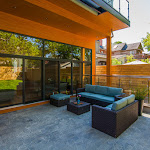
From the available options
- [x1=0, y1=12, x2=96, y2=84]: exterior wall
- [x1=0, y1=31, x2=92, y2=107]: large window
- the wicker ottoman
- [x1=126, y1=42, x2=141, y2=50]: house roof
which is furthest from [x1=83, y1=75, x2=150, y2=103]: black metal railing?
[x1=126, y1=42, x2=141, y2=50]: house roof

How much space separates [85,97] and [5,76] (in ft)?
11.3

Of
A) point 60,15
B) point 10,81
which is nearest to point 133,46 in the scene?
point 60,15

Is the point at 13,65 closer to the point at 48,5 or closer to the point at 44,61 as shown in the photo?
the point at 44,61

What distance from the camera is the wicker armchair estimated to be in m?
2.54

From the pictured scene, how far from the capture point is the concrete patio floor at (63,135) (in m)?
2.27

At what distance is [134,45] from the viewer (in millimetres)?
24531

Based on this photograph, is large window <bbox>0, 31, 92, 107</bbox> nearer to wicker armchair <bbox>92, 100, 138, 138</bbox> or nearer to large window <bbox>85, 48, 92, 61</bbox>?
large window <bbox>85, 48, 92, 61</bbox>

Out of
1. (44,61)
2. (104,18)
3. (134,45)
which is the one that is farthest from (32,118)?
(134,45)

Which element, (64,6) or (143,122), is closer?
(143,122)

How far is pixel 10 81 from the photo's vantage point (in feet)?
14.5

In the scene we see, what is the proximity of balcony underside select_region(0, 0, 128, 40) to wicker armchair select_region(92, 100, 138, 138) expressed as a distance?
366cm

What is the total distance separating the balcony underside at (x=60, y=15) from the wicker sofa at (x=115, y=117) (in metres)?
3.65

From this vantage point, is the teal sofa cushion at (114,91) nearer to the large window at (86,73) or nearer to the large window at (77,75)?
the large window at (77,75)

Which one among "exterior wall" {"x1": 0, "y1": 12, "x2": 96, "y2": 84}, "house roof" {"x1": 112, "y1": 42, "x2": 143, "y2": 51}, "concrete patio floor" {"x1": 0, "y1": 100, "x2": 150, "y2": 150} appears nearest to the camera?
"concrete patio floor" {"x1": 0, "y1": 100, "x2": 150, "y2": 150}
